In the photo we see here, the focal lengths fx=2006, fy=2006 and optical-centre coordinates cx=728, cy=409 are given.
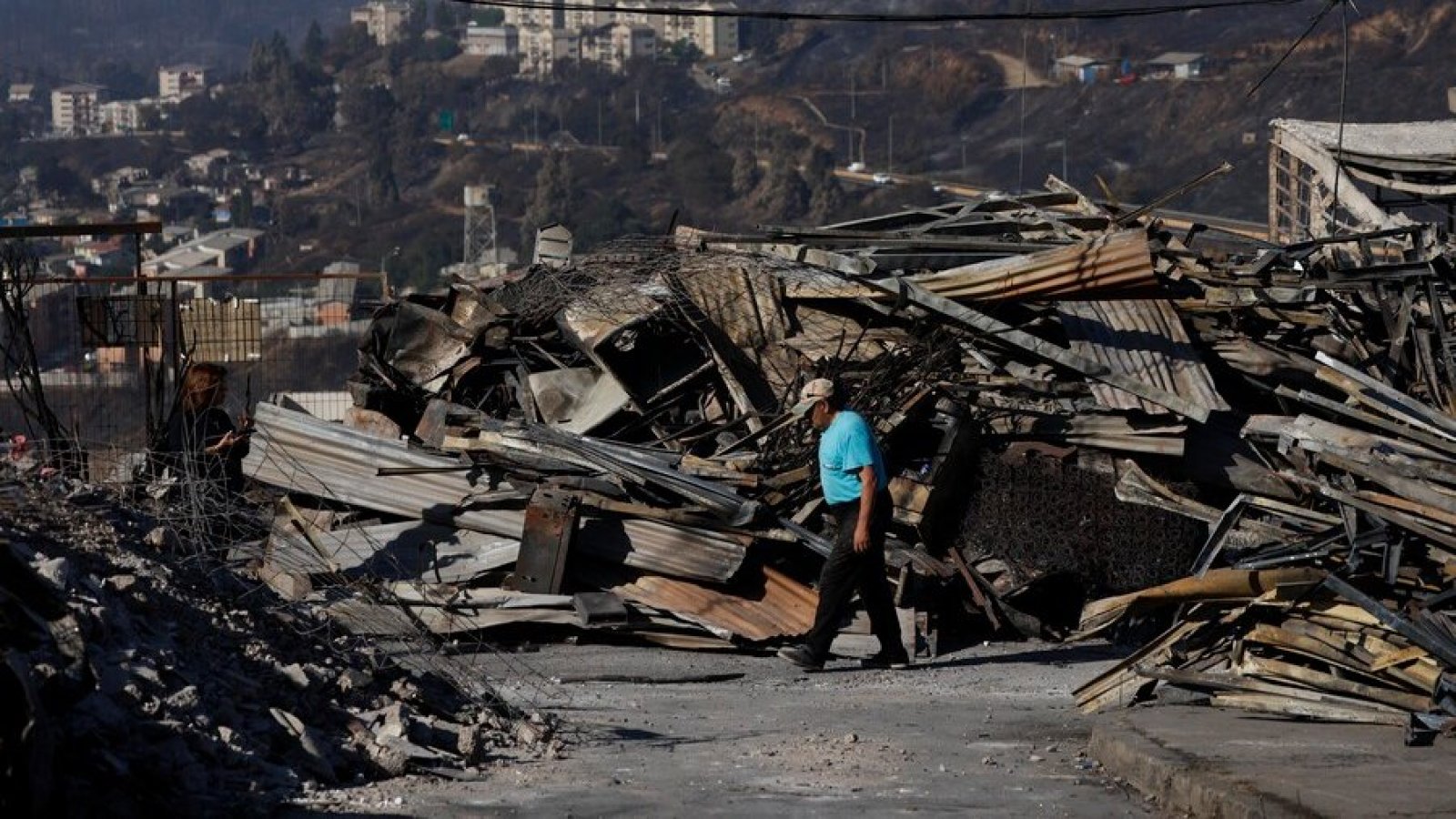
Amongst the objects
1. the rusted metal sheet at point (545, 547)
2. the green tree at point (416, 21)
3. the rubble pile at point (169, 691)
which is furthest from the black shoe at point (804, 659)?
the green tree at point (416, 21)

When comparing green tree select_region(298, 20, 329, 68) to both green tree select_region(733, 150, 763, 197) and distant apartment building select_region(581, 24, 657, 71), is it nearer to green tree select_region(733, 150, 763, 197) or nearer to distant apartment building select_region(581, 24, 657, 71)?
distant apartment building select_region(581, 24, 657, 71)

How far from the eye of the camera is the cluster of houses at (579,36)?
531 ft

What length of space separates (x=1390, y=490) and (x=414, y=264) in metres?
77.6

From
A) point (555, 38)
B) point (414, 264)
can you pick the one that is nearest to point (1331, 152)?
point (414, 264)

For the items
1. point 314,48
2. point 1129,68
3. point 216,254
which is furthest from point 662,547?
point 314,48

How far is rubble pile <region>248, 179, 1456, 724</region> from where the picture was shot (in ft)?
33.8

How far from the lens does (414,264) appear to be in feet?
277

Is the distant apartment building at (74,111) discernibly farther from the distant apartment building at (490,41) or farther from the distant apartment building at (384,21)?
the distant apartment building at (490,41)

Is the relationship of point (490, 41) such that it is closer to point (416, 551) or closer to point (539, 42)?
point (539, 42)

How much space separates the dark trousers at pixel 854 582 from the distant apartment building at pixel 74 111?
588 feet

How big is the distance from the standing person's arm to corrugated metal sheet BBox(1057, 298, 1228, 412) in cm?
248

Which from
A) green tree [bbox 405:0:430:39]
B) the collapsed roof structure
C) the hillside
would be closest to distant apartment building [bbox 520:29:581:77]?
the hillside

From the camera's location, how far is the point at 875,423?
11.3 meters

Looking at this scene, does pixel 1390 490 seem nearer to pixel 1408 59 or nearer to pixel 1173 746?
pixel 1173 746
